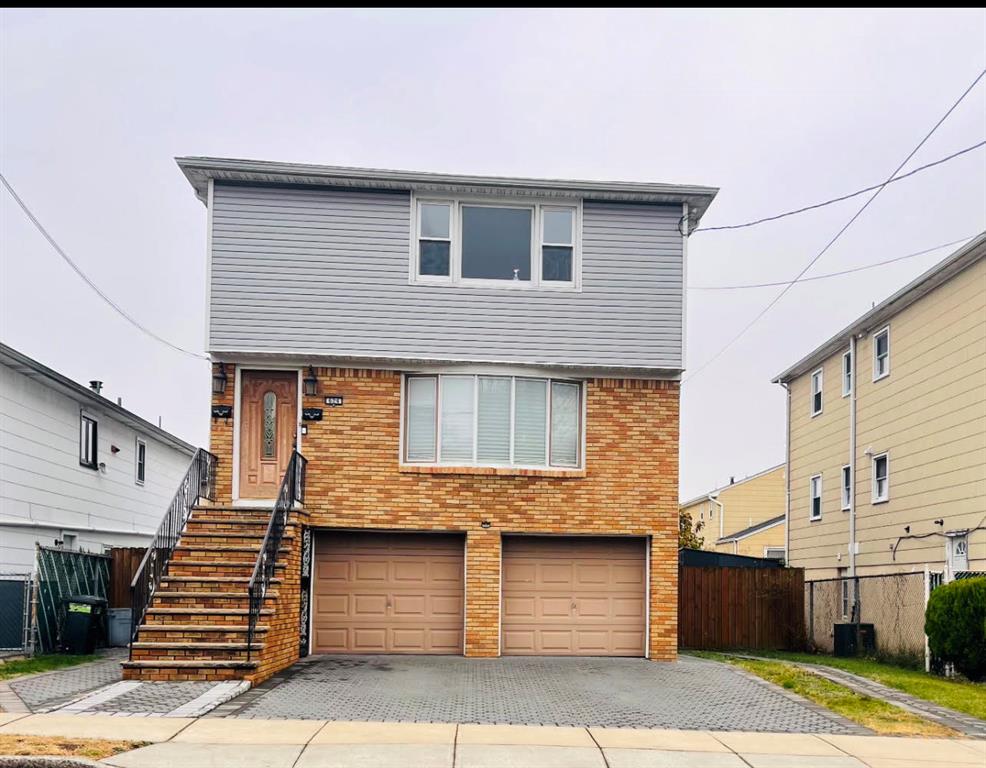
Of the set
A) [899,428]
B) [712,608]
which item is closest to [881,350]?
[899,428]

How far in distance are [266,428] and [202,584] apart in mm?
3264

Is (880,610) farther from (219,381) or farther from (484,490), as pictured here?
(219,381)

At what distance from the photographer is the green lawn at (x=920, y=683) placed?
41.8ft

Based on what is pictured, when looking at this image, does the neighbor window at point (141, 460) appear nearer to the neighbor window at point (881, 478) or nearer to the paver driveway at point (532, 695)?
the paver driveway at point (532, 695)

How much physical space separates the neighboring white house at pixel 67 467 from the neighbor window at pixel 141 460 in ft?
0.08

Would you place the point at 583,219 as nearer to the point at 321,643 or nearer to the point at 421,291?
the point at 421,291

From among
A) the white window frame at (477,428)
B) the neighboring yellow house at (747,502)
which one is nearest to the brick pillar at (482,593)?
the white window frame at (477,428)

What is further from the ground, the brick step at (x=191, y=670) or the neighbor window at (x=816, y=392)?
the neighbor window at (x=816, y=392)

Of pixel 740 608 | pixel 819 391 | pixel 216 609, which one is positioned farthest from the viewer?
pixel 819 391

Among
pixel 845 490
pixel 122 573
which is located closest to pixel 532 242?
pixel 122 573

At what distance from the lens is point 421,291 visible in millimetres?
16594

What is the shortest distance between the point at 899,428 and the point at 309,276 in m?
12.1

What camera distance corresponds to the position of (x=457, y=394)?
16.6m

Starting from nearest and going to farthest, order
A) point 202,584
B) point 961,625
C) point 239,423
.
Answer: point 202,584, point 961,625, point 239,423
